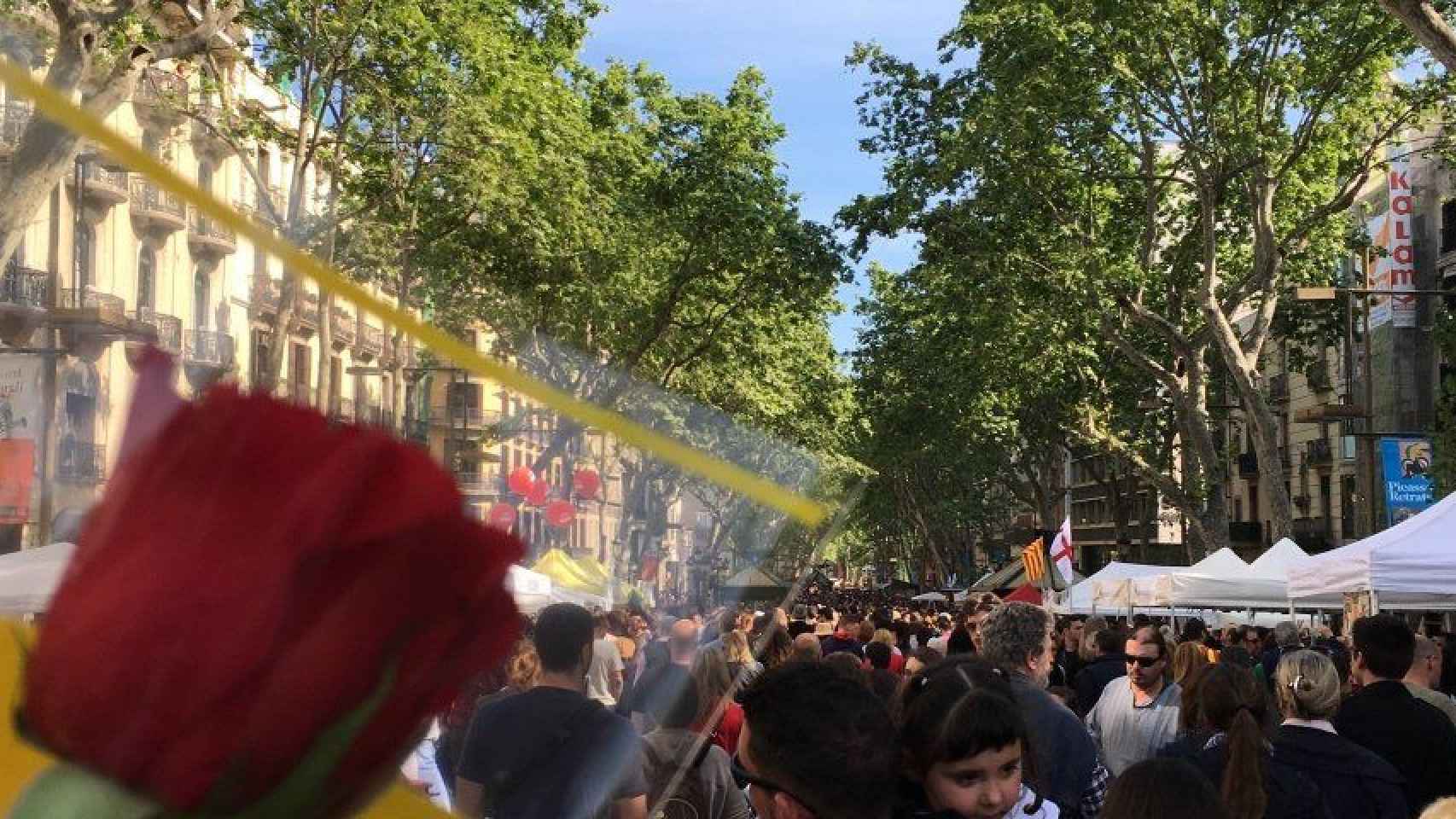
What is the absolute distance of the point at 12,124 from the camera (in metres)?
0.50

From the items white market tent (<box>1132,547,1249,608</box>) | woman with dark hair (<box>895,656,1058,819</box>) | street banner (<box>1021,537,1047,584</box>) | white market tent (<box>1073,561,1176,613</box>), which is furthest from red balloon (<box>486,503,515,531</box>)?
street banner (<box>1021,537,1047,584</box>)

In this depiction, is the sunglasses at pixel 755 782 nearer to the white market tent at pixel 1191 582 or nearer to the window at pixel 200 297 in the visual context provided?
the window at pixel 200 297

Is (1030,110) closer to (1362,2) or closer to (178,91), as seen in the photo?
(1362,2)

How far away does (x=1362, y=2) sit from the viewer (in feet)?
72.1

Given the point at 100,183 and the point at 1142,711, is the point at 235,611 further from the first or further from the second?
the point at 1142,711

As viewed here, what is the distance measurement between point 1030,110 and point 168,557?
23537 millimetres

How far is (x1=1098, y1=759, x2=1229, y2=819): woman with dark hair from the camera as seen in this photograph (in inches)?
137

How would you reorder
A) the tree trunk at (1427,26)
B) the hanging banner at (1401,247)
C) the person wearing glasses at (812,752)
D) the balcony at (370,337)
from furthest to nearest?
the hanging banner at (1401,247)
the tree trunk at (1427,26)
the person wearing glasses at (812,752)
the balcony at (370,337)

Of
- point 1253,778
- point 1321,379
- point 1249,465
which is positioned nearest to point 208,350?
point 1253,778

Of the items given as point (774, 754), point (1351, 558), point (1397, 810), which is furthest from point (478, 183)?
point (1351, 558)

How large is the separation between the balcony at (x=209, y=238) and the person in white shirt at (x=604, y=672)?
0.32 m

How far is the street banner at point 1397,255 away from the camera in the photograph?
3938 cm

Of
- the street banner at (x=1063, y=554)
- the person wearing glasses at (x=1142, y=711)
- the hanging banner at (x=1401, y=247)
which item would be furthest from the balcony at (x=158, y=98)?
the hanging banner at (x=1401, y=247)

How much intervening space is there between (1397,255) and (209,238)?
1654 inches
